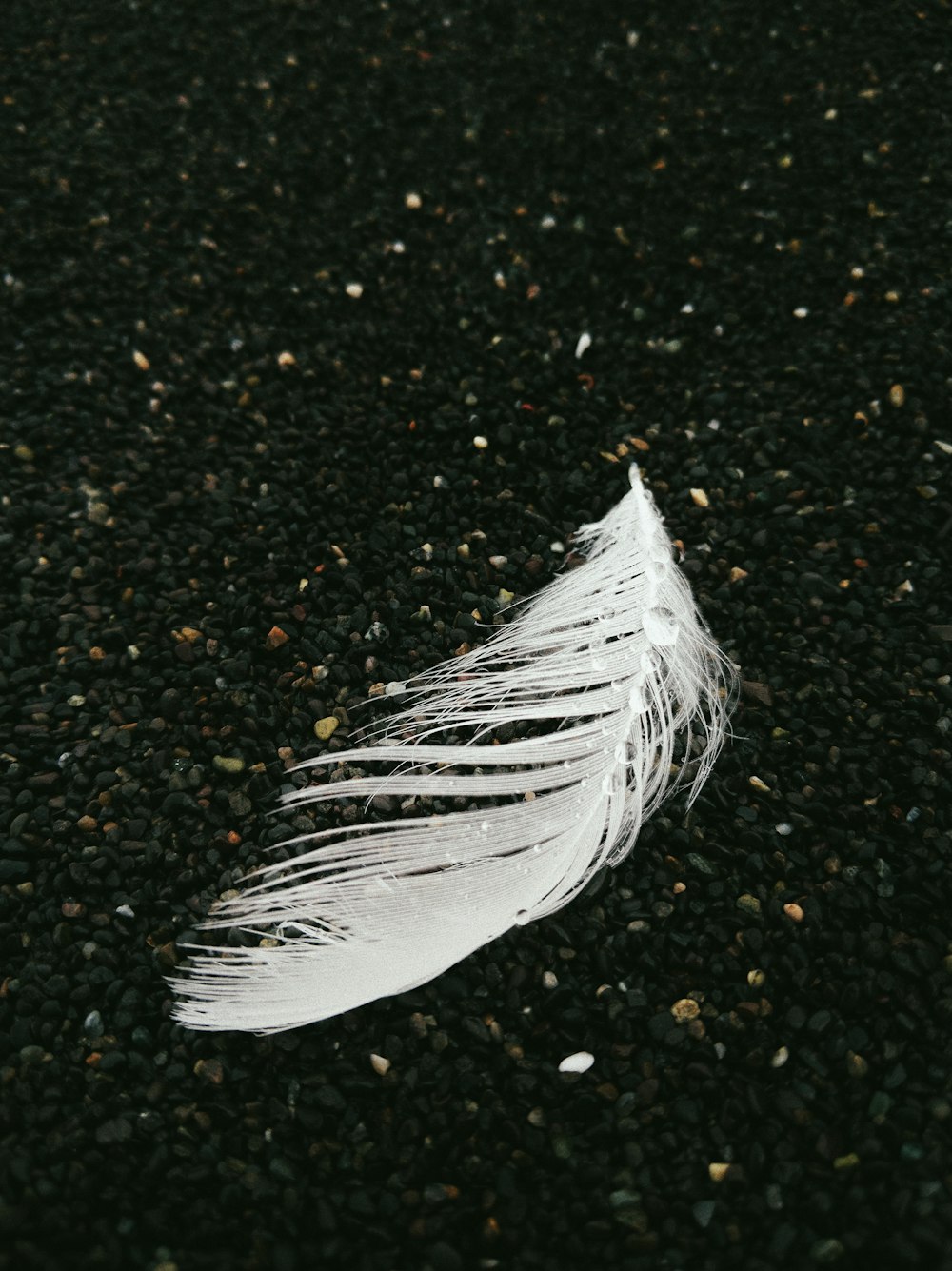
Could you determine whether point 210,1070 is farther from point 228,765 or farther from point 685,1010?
point 685,1010

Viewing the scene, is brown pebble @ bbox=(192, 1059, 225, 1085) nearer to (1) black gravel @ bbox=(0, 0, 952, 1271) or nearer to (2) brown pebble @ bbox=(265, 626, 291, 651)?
(1) black gravel @ bbox=(0, 0, 952, 1271)

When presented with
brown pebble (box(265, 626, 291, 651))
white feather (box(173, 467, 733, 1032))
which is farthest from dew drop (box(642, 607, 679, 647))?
brown pebble (box(265, 626, 291, 651))

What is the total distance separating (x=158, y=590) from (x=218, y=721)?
47 centimetres

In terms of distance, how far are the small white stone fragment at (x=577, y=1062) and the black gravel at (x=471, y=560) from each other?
0.02m

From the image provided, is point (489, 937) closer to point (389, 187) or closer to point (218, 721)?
point (218, 721)

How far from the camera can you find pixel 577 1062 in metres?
1.80

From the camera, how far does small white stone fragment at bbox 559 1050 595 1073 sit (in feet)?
5.89

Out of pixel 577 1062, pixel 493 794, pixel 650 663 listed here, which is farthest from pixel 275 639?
pixel 577 1062

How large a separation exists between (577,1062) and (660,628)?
3.21 feet

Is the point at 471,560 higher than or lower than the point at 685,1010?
higher

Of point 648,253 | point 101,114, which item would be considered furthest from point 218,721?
point 101,114

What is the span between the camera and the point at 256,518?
8.54ft

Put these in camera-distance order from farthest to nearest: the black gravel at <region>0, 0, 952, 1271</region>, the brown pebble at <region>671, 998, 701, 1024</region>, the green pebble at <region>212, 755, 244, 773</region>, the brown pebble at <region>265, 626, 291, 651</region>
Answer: the brown pebble at <region>265, 626, 291, 651</region> → the green pebble at <region>212, 755, 244, 773</region> → the brown pebble at <region>671, 998, 701, 1024</region> → the black gravel at <region>0, 0, 952, 1271</region>

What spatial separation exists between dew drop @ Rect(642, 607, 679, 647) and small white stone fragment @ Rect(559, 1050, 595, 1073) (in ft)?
3.02
